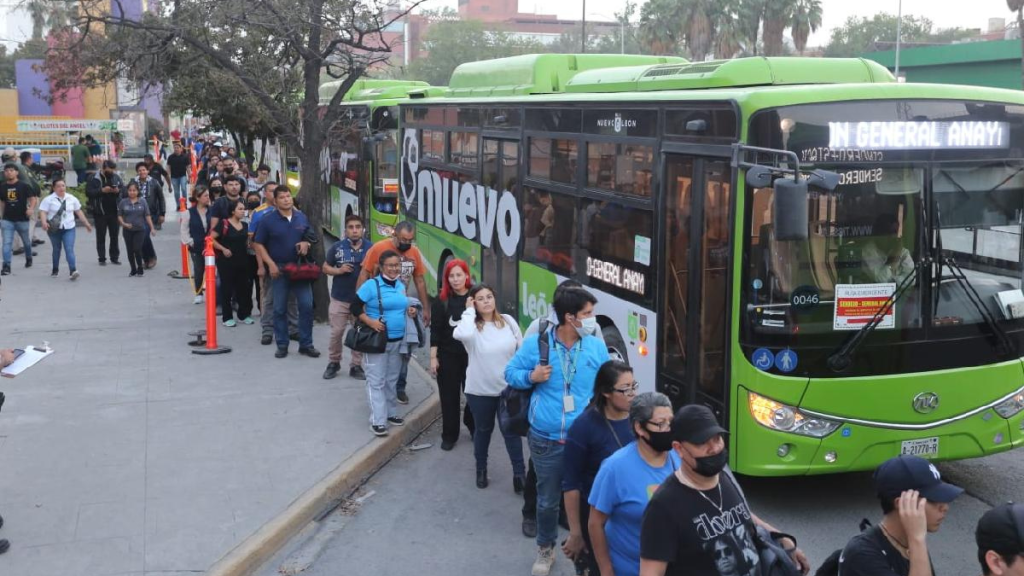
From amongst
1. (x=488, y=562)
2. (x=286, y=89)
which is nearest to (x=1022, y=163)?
(x=488, y=562)

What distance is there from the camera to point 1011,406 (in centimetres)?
792

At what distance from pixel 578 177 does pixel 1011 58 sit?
1703 inches

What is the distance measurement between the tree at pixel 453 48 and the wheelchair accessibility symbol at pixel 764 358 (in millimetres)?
96247

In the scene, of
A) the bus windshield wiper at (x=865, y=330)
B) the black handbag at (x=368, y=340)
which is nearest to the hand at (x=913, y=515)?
the bus windshield wiper at (x=865, y=330)

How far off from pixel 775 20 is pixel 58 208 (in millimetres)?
44648

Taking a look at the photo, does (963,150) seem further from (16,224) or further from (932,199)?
(16,224)

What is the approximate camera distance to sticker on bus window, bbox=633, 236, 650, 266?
8.48 m

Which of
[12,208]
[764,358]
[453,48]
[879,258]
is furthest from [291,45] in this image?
[453,48]

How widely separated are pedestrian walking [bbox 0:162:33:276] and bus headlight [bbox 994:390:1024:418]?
50.3ft

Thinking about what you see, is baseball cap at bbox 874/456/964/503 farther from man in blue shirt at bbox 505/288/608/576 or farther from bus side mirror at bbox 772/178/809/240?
bus side mirror at bbox 772/178/809/240

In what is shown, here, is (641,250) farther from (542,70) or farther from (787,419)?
(542,70)

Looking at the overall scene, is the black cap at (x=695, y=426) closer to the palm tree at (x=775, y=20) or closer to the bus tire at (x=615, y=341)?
the bus tire at (x=615, y=341)

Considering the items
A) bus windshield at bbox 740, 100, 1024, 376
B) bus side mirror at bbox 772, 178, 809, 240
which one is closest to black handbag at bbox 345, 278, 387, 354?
bus windshield at bbox 740, 100, 1024, 376

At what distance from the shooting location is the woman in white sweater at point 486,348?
25.8 ft
